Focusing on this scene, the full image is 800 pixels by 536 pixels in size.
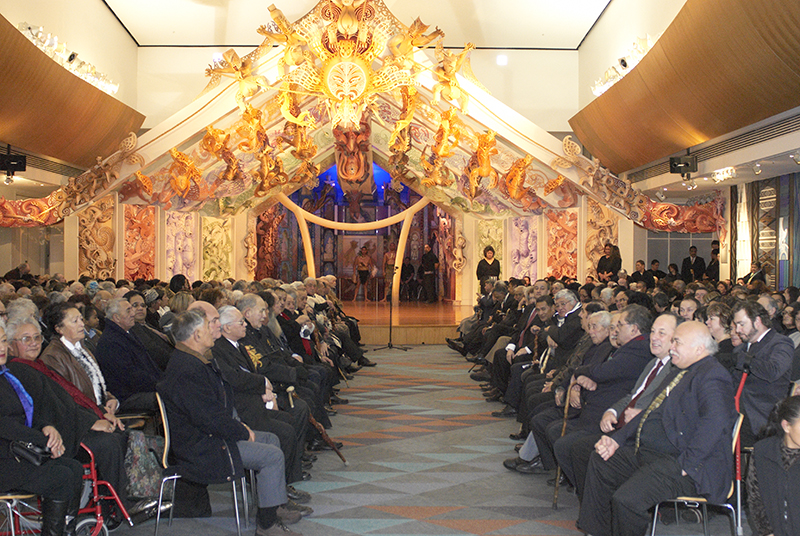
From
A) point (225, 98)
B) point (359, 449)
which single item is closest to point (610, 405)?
point (359, 449)

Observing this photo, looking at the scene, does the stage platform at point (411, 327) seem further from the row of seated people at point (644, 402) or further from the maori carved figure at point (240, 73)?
the row of seated people at point (644, 402)

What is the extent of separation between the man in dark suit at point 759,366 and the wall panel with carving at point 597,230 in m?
10.5

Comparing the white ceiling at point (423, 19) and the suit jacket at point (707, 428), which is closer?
the suit jacket at point (707, 428)

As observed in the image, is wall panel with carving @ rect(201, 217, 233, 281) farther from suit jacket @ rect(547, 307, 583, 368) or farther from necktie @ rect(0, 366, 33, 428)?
necktie @ rect(0, 366, 33, 428)

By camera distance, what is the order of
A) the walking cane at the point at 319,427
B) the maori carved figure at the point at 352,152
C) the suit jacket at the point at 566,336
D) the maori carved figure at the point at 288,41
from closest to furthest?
the walking cane at the point at 319,427 → the suit jacket at the point at 566,336 → the maori carved figure at the point at 288,41 → the maori carved figure at the point at 352,152

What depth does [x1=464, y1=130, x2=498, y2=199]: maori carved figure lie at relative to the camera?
14125 millimetres

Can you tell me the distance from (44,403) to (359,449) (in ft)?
10.1

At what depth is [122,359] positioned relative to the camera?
5508 mm

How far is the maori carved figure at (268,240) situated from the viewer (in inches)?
835

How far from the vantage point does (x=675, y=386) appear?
4.11m

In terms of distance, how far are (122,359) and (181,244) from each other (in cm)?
1192

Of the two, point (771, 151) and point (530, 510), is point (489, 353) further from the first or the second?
point (530, 510)

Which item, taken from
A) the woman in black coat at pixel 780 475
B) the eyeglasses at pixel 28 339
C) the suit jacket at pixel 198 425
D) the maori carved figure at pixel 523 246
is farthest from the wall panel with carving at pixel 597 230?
the eyeglasses at pixel 28 339

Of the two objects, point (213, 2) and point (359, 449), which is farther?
point (213, 2)
